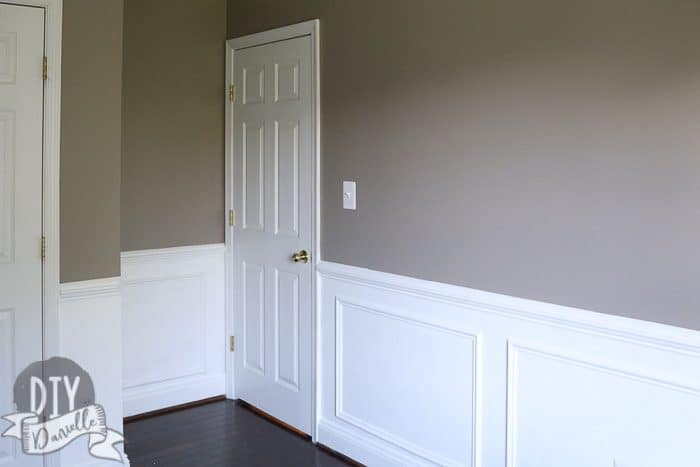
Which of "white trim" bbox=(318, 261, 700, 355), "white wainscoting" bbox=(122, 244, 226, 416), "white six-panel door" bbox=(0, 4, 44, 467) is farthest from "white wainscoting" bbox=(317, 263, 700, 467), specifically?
"white six-panel door" bbox=(0, 4, 44, 467)

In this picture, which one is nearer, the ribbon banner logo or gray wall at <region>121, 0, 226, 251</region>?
the ribbon banner logo

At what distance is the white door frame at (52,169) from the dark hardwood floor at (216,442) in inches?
34.1

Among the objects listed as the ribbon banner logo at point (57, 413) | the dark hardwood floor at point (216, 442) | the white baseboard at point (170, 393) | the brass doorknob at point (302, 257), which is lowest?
the dark hardwood floor at point (216, 442)

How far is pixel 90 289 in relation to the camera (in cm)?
300

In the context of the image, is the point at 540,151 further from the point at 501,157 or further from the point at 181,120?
the point at 181,120

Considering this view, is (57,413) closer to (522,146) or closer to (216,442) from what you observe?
(216,442)

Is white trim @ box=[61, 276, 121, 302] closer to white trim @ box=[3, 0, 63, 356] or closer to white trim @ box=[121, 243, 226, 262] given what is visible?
white trim @ box=[3, 0, 63, 356]

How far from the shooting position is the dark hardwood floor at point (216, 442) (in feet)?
11.2

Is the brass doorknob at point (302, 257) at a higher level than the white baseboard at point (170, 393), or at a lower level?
higher

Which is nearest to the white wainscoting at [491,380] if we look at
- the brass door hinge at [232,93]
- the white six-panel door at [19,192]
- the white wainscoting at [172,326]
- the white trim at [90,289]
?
the white wainscoting at [172,326]

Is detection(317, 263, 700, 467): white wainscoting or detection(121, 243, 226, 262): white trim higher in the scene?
detection(121, 243, 226, 262): white trim

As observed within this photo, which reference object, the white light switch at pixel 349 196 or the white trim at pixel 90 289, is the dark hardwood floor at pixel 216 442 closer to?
the white trim at pixel 90 289

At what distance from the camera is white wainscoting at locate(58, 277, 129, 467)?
2955mm

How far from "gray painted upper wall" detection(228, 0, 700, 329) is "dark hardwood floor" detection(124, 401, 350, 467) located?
0.98 metres
